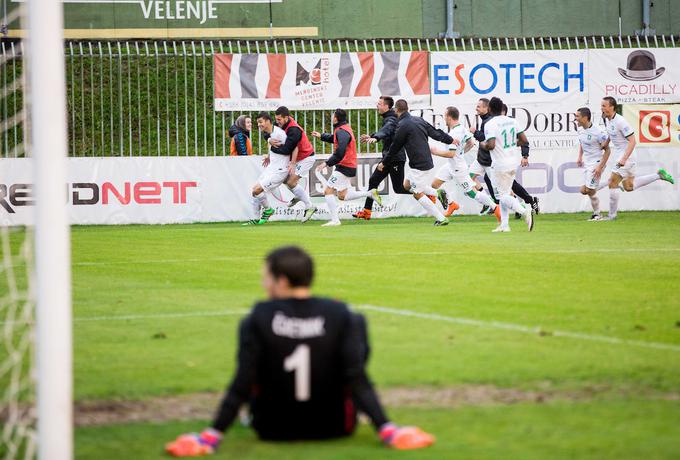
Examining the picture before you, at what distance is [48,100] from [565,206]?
2171 cm

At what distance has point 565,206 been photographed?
85.4 ft

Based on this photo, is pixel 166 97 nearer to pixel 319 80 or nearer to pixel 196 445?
pixel 319 80

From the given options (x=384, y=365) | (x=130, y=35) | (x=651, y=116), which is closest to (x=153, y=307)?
(x=384, y=365)

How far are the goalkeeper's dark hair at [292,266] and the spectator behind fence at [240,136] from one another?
805 inches

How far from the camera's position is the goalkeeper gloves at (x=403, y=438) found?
223 inches

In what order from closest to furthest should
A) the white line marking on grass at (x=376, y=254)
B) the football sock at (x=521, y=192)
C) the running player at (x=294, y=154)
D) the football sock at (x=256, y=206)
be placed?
the white line marking on grass at (x=376, y=254) → the football sock at (x=521, y=192) → the running player at (x=294, y=154) → the football sock at (x=256, y=206)

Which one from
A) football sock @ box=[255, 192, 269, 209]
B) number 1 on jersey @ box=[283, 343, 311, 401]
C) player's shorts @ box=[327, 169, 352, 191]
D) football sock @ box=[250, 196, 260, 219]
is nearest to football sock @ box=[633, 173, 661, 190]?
player's shorts @ box=[327, 169, 352, 191]

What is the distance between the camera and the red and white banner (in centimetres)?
2620

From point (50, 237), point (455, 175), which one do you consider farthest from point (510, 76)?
point (50, 237)

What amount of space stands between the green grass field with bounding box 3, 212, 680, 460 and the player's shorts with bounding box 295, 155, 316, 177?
6.40 meters

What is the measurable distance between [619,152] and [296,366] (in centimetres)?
1846

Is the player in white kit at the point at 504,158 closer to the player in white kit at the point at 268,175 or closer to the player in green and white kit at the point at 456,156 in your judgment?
the player in green and white kit at the point at 456,156

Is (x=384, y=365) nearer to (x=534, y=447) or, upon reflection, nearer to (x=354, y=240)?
(x=534, y=447)

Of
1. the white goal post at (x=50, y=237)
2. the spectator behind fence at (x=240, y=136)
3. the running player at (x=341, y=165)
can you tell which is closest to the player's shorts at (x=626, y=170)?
the running player at (x=341, y=165)
